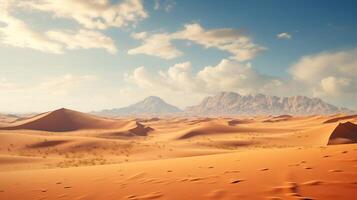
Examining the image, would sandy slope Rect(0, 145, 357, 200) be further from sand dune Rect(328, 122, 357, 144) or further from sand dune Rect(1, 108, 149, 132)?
sand dune Rect(1, 108, 149, 132)

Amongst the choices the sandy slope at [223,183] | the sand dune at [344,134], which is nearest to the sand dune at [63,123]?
the sand dune at [344,134]

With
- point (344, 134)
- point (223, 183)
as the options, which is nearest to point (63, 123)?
point (344, 134)

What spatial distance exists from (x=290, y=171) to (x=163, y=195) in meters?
2.88

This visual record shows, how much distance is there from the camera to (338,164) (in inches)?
282

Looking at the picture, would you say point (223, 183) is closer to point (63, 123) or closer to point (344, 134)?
point (344, 134)

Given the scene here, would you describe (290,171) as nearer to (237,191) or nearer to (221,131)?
(237,191)

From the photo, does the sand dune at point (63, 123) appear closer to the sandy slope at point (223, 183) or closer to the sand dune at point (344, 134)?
the sand dune at point (344, 134)

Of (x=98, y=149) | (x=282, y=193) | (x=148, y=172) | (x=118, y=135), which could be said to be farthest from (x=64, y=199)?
(x=118, y=135)

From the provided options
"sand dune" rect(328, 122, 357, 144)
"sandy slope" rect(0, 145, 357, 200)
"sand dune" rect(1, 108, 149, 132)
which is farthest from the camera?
"sand dune" rect(1, 108, 149, 132)

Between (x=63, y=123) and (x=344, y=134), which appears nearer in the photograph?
(x=344, y=134)

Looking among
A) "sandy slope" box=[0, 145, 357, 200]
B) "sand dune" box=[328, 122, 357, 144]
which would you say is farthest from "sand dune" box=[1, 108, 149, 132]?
"sandy slope" box=[0, 145, 357, 200]

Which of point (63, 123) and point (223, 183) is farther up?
point (63, 123)

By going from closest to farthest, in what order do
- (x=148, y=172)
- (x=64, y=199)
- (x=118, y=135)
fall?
(x=64, y=199), (x=148, y=172), (x=118, y=135)

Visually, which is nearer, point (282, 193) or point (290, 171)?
point (282, 193)
